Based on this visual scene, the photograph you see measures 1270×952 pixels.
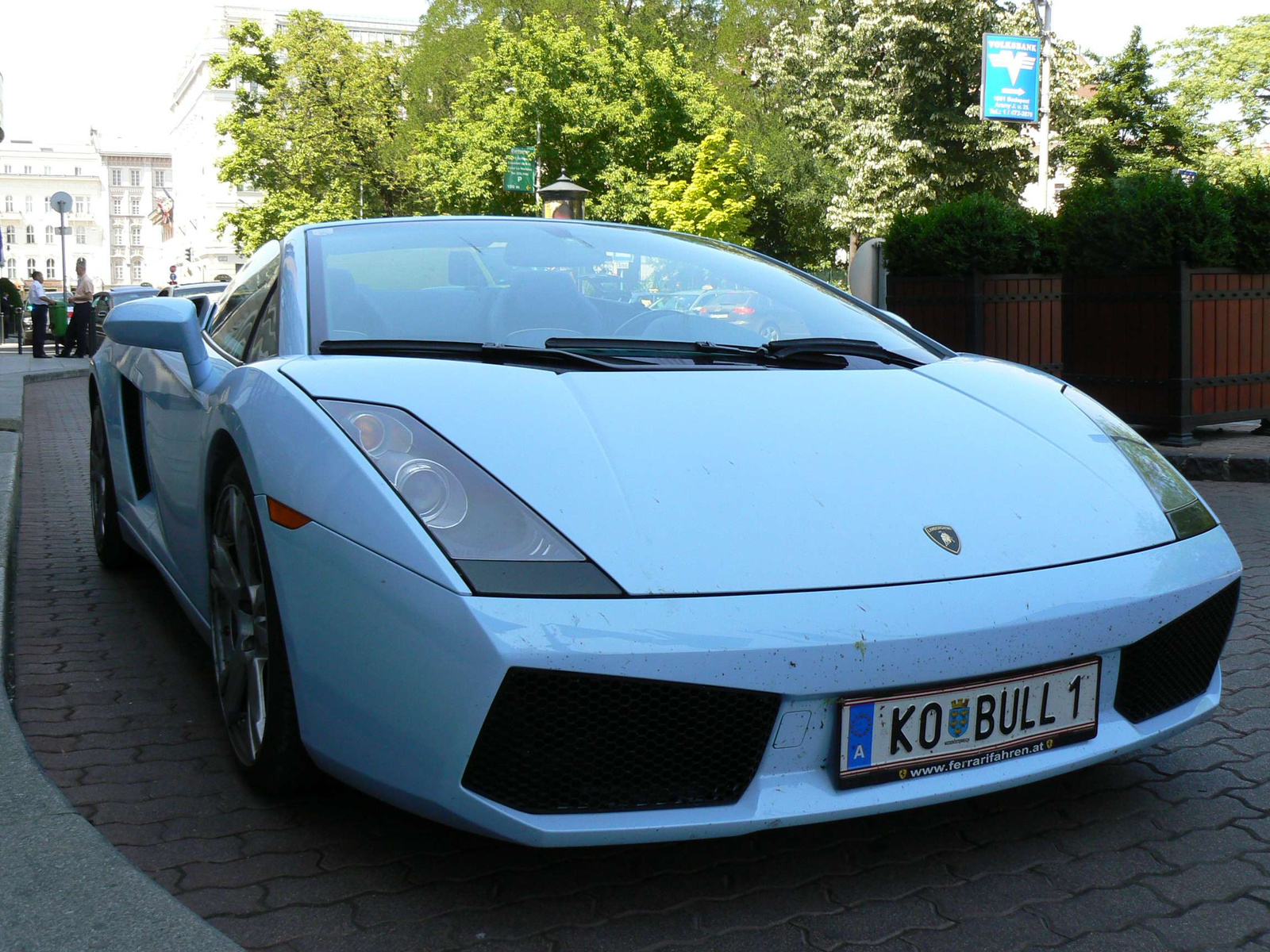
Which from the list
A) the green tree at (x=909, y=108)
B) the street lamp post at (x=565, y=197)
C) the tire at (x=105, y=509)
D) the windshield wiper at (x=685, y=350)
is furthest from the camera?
the green tree at (x=909, y=108)

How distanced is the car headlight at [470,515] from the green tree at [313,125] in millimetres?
46300

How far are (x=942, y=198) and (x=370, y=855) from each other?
36152mm

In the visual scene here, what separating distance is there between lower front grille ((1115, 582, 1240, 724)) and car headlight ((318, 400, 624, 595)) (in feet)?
3.13

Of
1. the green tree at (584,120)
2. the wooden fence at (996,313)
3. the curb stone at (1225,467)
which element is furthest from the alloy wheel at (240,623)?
the green tree at (584,120)

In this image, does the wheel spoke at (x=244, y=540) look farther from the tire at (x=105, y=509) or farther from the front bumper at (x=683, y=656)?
the tire at (x=105, y=509)

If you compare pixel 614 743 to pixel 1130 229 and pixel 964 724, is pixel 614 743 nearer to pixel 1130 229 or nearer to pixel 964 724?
pixel 964 724

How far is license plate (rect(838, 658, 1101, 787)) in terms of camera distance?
2.04 metres

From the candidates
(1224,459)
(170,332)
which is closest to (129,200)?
(1224,459)

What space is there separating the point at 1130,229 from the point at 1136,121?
38.6 meters

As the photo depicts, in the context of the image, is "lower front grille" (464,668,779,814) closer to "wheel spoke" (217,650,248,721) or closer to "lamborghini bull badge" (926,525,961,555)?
"lamborghini bull badge" (926,525,961,555)

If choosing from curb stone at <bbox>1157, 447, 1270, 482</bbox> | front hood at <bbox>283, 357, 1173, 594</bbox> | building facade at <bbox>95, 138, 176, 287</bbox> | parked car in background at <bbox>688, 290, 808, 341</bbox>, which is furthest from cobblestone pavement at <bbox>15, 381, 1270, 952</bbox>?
building facade at <bbox>95, 138, 176, 287</bbox>

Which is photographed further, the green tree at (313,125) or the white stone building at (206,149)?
the white stone building at (206,149)

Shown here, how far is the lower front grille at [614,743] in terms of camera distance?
1953mm

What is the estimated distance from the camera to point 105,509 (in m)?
4.84
